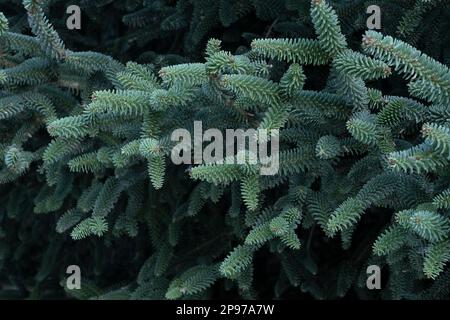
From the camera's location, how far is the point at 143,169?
2928mm

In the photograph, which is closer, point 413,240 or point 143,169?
point 413,240

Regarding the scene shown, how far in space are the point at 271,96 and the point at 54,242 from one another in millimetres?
1991

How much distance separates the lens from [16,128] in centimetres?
296

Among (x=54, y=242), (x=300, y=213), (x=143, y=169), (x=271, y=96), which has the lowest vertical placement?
(x=54, y=242)

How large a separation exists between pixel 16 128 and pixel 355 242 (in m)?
1.88

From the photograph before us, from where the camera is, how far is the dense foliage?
2.20 metres

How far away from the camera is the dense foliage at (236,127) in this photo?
86.5 inches

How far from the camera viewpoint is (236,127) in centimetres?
Result: 252

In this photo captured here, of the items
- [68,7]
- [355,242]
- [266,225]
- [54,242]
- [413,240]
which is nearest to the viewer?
[413,240]
